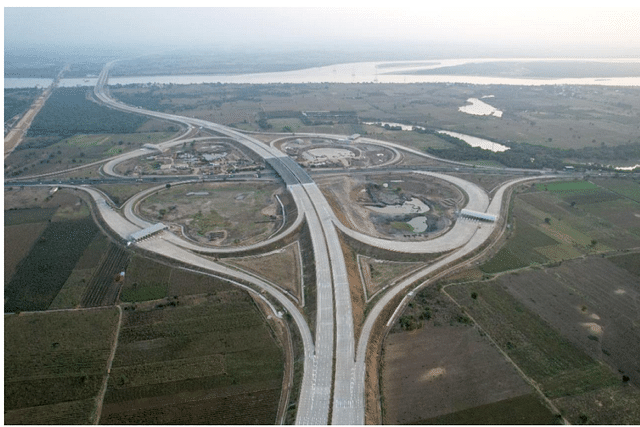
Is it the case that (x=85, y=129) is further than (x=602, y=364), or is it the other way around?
(x=85, y=129)

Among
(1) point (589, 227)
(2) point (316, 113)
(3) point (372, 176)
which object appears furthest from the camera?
(2) point (316, 113)

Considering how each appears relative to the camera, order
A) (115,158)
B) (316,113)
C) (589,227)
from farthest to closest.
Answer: (316,113)
(115,158)
(589,227)

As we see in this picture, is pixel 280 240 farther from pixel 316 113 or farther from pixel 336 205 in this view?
pixel 316 113

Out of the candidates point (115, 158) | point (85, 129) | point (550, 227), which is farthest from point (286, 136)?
point (550, 227)

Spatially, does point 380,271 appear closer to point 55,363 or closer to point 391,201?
point 391,201

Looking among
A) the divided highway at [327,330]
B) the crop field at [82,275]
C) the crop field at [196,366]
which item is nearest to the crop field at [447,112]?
the divided highway at [327,330]
